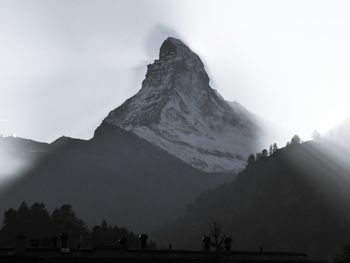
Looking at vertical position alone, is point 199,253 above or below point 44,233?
below

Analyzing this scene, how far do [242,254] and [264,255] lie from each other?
136 inches

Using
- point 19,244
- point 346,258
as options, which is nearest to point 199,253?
point 19,244

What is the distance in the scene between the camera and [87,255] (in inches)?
2781

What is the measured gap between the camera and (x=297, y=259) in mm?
84438

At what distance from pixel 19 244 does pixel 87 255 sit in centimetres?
700

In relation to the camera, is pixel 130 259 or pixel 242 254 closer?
pixel 130 259

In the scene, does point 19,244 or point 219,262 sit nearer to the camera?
point 19,244

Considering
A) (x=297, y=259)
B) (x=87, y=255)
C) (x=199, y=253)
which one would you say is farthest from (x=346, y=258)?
(x=87, y=255)

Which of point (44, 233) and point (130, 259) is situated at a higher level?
point (44, 233)

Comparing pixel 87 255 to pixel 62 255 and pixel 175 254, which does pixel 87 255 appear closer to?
pixel 62 255

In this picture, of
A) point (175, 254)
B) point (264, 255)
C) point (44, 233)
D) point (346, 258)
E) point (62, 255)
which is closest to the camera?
point (62, 255)

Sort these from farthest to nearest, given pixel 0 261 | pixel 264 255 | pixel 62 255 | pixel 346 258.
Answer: pixel 346 258 → pixel 264 255 → pixel 62 255 → pixel 0 261

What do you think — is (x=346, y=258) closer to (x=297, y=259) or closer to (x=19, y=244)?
(x=297, y=259)

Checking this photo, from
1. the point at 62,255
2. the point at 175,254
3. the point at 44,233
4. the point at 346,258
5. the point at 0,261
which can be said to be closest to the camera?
the point at 0,261
